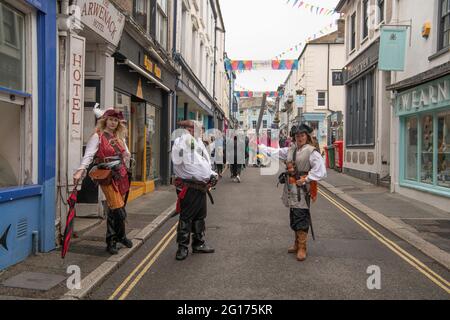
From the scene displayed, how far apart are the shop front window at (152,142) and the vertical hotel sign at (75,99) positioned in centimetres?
593

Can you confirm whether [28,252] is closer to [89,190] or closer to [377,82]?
[89,190]

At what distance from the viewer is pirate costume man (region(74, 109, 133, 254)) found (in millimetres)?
5570

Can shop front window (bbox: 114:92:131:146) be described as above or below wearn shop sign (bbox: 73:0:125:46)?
below

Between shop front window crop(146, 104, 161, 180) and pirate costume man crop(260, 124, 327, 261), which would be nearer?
pirate costume man crop(260, 124, 327, 261)

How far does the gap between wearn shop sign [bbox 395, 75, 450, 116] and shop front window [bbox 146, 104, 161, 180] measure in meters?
7.21

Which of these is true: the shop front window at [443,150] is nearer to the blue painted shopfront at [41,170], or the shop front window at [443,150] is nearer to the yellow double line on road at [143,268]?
the yellow double line on road at [143,268]

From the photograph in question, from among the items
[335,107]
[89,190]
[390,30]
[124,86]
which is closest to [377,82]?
[390,30]

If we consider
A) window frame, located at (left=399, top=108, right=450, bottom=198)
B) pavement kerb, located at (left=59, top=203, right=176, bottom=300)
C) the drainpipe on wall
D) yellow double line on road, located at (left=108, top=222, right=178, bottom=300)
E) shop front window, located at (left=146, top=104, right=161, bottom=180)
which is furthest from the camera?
shop front window, located at (left=146, top=104, right=161, bottom=180)

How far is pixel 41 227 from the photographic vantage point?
5.64 meters

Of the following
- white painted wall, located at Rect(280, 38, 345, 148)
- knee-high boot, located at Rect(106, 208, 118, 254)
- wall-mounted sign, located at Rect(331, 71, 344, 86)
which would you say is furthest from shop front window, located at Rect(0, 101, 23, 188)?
white painted wall, located at Rect(280, 38, 345, 148)

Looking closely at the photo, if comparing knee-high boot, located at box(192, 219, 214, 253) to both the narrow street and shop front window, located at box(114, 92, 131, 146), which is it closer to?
the narrow street

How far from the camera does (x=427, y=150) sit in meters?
11.2

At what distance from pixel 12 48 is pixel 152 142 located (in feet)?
26.6

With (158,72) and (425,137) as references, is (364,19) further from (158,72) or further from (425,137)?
(158,72)
